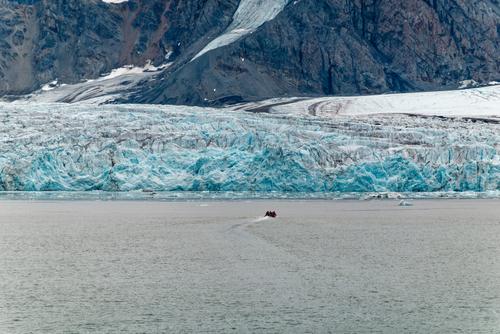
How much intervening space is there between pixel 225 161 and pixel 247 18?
99.2 meters

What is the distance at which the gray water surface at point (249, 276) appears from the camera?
8906mm

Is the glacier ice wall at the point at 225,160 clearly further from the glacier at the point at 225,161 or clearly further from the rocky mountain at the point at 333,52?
the rocky mountain at the point at 333,52

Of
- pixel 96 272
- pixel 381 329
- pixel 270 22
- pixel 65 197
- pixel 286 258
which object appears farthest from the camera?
pixel 270 22

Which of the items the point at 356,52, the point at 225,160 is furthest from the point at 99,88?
the point at 225,160

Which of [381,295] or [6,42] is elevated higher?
[6,42]

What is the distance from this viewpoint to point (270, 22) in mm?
116375

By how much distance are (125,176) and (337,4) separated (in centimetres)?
8883

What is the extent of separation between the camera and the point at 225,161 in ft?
117

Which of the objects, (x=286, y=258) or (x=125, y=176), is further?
(x=125, y=176)

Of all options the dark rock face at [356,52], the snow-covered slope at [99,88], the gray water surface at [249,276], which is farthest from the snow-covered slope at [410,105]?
the gray water surface at [249,276]

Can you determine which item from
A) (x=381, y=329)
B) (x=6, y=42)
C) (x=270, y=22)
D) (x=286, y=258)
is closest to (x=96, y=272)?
(x=286, y=258)

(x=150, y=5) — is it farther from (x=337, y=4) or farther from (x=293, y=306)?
(x=293, y=306)

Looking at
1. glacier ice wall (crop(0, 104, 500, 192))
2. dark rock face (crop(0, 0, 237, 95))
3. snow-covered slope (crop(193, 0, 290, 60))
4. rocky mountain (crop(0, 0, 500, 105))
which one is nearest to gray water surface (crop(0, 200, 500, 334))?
glacier ice wall (crop(0, 104, 500, 192))

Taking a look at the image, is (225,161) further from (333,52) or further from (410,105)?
(333,52)
